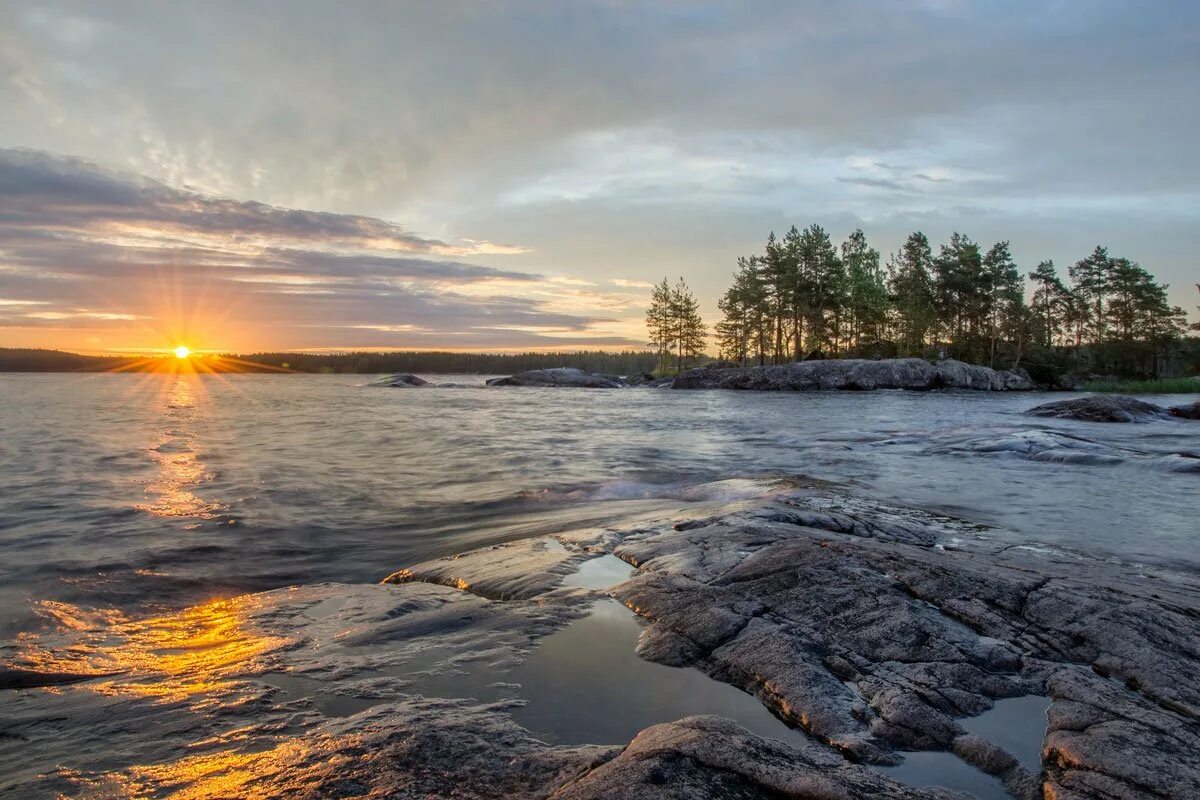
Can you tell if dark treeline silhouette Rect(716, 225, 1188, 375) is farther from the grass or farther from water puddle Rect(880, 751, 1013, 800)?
water puddle Rect(880, 751, 1013, 800)

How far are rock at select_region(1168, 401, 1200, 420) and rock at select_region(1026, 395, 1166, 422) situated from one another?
14.3 inches

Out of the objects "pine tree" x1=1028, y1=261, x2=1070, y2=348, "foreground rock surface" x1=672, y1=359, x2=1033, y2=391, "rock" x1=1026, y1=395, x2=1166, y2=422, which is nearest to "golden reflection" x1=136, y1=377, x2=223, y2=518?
"rock" x1=1026, y1=395, x2=1166, y2=422

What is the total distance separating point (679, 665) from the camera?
335 cm

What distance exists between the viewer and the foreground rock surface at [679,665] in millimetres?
2234

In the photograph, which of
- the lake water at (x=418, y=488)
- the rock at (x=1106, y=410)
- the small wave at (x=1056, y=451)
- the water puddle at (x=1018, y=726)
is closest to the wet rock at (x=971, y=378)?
the rock at (x=1106, y=410)

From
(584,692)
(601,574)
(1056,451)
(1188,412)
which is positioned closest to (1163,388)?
(1188,412)

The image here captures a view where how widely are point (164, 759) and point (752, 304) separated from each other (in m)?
61.9

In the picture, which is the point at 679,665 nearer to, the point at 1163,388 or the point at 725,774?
the point at 725,774

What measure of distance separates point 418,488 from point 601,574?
18.6 feet

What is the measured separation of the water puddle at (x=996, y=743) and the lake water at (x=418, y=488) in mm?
4037

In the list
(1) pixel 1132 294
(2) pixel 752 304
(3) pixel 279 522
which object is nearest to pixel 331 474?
(3) pixel 279 522

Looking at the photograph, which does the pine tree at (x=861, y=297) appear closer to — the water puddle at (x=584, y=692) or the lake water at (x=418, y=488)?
the lake water at (x=418, y=488)

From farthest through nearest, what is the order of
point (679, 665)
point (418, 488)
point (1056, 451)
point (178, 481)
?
point (1056, 451) → point (178, 481) → point (418, 488) → point (679, 665)

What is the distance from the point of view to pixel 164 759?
2.43 meters
